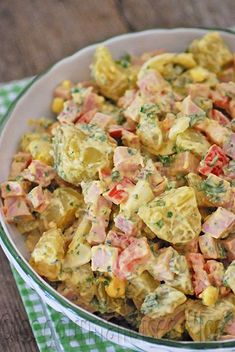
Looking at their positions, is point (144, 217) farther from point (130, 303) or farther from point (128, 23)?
point (128, 23)

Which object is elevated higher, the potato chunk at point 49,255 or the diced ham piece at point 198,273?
the potato chunk at point 49,255

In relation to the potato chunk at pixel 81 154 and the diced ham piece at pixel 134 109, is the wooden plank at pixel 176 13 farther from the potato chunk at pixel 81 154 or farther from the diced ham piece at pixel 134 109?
the potato chunk at pixel 81 154

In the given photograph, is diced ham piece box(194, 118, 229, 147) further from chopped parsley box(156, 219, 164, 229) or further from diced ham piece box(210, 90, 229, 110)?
chopped parsley box(156, 219, 164, 229)

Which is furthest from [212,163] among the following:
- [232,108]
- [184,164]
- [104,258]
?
[104,258]

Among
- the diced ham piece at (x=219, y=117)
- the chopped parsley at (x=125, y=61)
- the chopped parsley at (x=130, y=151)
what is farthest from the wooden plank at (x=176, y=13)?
the chopped parsley at (x=130, y=151)

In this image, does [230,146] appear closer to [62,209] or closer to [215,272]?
[215,272]

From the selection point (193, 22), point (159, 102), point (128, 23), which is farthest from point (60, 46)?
point (159, 102)
